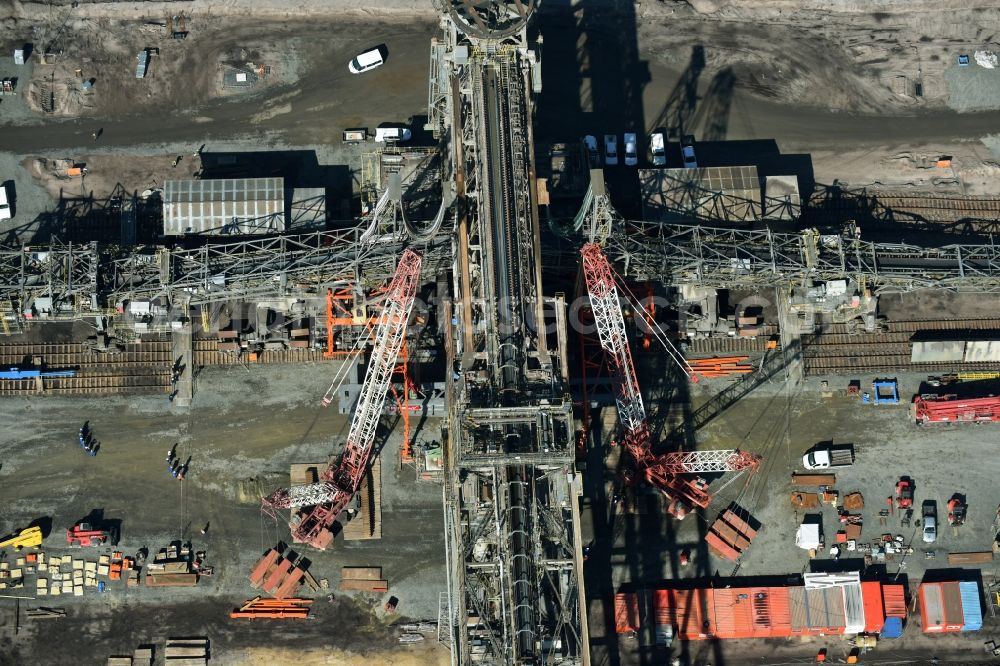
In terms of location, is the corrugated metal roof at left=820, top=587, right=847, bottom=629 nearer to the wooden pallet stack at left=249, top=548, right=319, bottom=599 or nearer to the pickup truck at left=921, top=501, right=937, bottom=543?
the pickup truck at left=921, top=501, right=937, bottom=543

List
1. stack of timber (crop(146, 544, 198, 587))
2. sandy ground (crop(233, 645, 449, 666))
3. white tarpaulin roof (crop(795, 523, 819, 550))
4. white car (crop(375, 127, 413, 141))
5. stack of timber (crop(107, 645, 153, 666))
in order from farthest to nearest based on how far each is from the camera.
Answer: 1. white car (crop(375, 127, 413, 141))
2. white tarpaulin roof (crop(795, 523, 819, 550))
3. stack of timber (crop(146, 544, 198, 587))
4. sandy ground (crop(233, 645, 449, 666))
5. stack of timber (crop(107, 645, 153, 666))

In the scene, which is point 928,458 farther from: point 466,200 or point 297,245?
point 297,245

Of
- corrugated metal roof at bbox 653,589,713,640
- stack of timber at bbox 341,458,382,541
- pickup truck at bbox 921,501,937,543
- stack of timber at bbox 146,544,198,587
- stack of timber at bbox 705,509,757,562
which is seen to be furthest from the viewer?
pickup truck at bbox 921,501,937,543

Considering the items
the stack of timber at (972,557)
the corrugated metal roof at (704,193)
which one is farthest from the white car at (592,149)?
the stack of timber at (972,557)

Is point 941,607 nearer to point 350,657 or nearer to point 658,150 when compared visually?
point 658,150

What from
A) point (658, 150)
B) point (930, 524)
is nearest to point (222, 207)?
point (658, 150)

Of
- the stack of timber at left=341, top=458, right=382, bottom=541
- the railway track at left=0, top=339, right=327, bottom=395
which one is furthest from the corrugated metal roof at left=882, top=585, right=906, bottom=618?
the railway track at left=0, top=339, right=327, bottom=395

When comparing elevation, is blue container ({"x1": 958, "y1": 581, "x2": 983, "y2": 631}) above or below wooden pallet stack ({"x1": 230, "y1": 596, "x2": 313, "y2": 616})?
below
